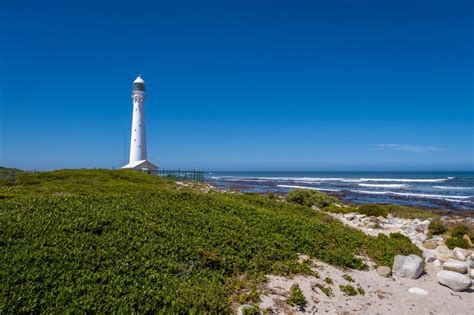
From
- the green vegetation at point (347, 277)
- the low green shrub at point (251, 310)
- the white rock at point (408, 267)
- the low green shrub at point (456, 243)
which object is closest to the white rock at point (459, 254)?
the low green shrub at point (456, 243)

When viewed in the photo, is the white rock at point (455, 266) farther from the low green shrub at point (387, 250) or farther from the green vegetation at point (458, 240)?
the green vegetation at point (458, 240)

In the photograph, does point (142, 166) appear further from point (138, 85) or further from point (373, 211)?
point (373, 211)

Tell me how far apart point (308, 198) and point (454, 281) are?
15.4m

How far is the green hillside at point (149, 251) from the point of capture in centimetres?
511

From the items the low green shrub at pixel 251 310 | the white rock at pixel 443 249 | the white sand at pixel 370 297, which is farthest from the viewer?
the white rock at pixel 443 249

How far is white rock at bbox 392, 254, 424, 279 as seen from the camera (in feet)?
29.1

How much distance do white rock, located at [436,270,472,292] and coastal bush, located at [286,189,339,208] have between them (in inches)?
572

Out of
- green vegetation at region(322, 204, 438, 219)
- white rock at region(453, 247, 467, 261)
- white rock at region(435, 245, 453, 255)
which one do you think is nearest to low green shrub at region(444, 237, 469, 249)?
white rock at region(435, 245, 453, 255)

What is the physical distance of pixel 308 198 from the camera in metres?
23.8

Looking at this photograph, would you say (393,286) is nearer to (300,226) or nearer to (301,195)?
(300,226)

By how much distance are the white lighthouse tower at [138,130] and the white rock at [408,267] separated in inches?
1289

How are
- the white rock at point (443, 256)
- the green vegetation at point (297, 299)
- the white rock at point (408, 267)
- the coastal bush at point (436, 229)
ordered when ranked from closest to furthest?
the green vegetation at point (297, 299), the white rock at point (408, 267), the white rock at point (443, 256), the coastal bush at point (436, 229)

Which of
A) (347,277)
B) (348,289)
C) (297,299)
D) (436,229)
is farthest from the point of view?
(436,229)

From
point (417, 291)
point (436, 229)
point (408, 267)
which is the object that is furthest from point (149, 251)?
point (436, 229)
